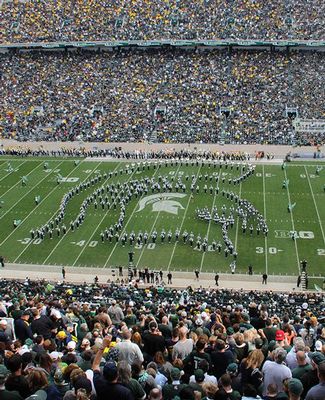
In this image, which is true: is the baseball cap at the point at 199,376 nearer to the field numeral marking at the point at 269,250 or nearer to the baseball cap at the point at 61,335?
the baseball cap at the point at 61,335

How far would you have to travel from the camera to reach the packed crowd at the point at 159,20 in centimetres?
5091

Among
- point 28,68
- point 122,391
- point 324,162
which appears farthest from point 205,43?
point 122,391

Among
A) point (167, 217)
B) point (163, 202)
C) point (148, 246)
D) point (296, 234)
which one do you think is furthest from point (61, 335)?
point (163, 202)

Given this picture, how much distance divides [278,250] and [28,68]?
105 ft

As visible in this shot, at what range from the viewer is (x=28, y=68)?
52.4 m

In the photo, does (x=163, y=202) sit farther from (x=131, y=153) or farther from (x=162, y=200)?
(x=131, y=153)

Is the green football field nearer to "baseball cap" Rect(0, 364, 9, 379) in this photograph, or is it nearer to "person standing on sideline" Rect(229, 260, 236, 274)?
"person standing on sideline" Rect(229, 260, 236, 274)

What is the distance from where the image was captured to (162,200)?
106ft

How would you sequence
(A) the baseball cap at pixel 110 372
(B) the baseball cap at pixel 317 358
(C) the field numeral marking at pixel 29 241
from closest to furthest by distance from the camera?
(A) the baseball cap at pixel 110 372
(B) the baseball cap at pixel 317 358
(C) the field numeral marking at pixel 29 241

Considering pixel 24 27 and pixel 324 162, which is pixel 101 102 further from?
pixel 324 162

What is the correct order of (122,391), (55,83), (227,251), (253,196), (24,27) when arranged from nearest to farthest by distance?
(122,391) → (227,251) → (253,196) → (55,83) → (24,27)

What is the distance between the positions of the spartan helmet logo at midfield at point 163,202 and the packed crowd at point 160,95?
35.8ft

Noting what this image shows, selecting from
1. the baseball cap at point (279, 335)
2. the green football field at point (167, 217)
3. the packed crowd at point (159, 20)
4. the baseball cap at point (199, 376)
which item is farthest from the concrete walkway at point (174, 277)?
the packed crowd at point (159, 20)

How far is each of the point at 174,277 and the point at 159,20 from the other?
33.2 m
